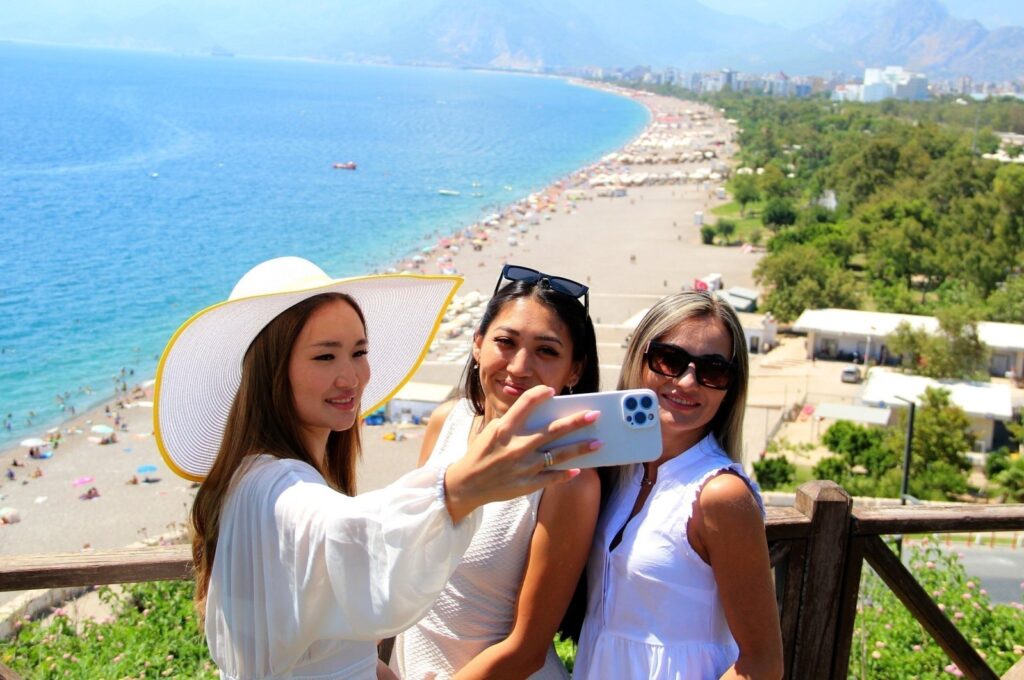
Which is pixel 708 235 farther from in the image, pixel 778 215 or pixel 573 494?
pixel 573 494

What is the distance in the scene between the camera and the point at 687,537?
1.92 meters

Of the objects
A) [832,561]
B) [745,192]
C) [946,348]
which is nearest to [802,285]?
[946,348]

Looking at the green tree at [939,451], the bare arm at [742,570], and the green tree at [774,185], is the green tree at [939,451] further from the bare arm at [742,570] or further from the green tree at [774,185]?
the green tree at [774,185]

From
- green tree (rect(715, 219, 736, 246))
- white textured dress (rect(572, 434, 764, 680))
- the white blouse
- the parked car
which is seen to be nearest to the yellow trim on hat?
the white blouse

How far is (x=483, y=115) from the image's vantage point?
140 m

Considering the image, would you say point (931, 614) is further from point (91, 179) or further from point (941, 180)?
point (91, 179)

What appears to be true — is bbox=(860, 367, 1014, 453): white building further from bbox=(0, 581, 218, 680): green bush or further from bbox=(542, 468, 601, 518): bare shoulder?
bbox=(542, 468, 601, 518): bare shoulder

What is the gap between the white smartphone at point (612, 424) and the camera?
1303 millimetres

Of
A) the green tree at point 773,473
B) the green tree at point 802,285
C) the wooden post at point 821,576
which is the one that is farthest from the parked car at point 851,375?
the wooden post at point 821,576

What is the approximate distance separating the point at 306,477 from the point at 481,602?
2.06 ft

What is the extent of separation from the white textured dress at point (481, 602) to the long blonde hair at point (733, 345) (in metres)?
0.39

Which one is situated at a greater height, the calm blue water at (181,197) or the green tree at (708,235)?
the green tree at (708,235)

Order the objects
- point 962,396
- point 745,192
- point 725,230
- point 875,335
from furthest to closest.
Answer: point 745,192
point 725,230
point 875,335
point 962,396

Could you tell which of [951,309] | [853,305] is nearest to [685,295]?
[951,309]
